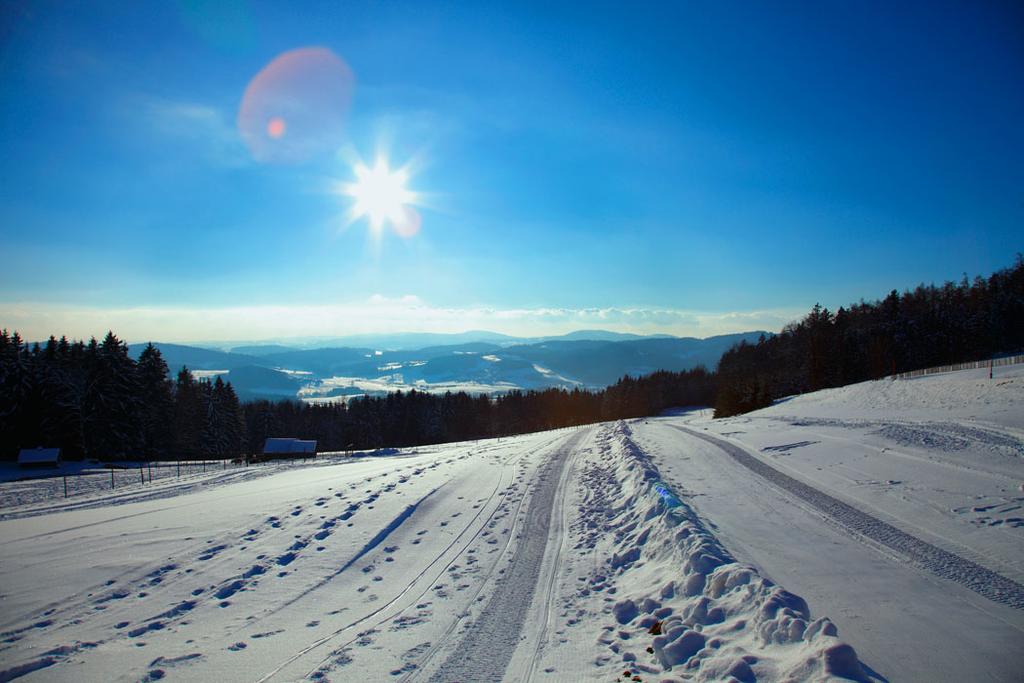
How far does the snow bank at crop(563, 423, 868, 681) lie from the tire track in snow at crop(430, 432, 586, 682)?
106 cm

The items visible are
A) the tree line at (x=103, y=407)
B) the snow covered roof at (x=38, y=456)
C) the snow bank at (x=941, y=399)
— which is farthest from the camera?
the tree line at (x=103, y=407)

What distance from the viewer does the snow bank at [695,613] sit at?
15.8 ft

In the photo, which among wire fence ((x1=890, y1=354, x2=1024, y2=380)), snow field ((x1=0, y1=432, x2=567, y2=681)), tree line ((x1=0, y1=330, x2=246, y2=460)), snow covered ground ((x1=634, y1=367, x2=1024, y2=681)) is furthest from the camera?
tree line ((x1=0, y1=330, x2=246, y2=460))

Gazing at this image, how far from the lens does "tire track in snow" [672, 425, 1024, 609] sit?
653 centimetres

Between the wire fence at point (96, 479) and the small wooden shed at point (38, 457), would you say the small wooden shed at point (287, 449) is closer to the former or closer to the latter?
the wire fence at point (96, 479)

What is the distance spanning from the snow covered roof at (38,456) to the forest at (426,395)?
5750mm


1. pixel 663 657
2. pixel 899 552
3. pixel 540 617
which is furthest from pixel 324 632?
pixel 899 552

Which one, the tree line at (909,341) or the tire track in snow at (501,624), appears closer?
the tire track in snow at (501,624)

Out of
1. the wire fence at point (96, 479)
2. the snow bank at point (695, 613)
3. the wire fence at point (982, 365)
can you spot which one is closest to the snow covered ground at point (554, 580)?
the snow bank at point (695, 613)

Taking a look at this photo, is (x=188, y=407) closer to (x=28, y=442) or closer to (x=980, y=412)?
(x=28, y=442)

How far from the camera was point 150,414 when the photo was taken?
2048 inches

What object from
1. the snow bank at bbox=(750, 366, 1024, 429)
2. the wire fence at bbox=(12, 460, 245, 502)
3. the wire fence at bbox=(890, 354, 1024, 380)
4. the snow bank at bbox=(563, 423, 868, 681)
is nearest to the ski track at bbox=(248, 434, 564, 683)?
the snow bank at bbox=(563, 423, 868, 681)

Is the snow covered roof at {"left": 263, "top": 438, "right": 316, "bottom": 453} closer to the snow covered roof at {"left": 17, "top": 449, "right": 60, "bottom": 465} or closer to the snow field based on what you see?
the snow covered roof at {"left": 17, "top": 449, "right": 60, "bottom": 465}

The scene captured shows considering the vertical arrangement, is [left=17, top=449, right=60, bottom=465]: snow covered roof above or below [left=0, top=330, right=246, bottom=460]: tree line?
below
